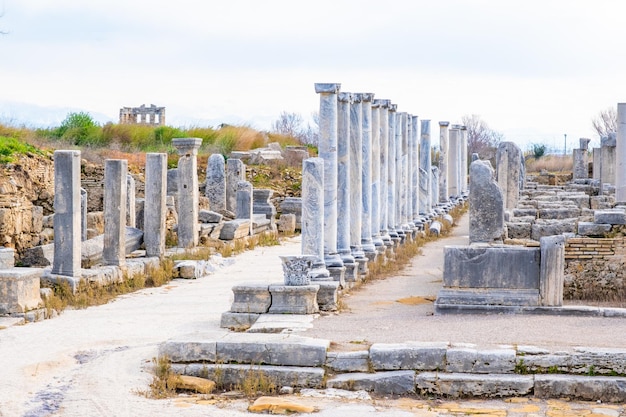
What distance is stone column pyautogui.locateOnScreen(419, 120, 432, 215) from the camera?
1200 inches

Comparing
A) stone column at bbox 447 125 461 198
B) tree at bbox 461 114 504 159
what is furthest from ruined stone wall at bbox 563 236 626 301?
tree at bbox 461 114 504 159

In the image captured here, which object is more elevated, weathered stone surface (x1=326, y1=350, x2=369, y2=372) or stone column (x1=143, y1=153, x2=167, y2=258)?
stone column (x1=143, y1=153, x2=167, y2=258)

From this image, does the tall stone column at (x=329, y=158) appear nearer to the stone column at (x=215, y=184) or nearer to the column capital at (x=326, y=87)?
the column capital at (x=326, y=87)

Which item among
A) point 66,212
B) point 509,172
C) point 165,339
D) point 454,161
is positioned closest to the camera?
point 165,339

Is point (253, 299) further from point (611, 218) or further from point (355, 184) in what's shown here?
point (355, 184)

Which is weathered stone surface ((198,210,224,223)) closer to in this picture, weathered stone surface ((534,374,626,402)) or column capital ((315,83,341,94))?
column capital ((315,83,341,94))

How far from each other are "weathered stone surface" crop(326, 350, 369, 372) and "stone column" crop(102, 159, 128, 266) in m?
7.62

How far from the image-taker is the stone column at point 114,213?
16.9m

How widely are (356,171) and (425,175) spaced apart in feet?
43.3

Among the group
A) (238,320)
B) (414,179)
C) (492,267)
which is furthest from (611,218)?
(414,179)

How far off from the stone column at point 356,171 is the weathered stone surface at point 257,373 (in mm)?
7788

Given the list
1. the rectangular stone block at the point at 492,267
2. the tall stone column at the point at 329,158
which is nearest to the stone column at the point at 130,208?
the tall stone column at the point at 329,158

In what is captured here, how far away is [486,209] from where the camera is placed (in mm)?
14133

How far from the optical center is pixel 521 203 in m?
25.7
